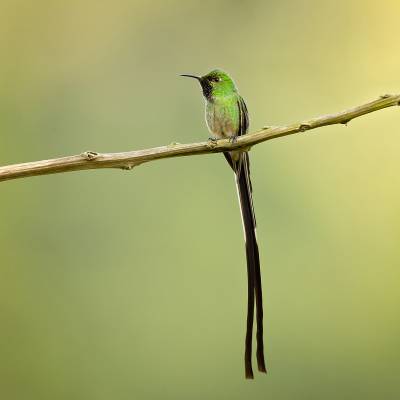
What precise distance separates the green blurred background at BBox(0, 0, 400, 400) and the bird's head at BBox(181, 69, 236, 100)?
0.57 metres

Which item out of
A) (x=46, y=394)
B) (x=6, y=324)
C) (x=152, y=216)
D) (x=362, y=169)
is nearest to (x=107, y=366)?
(x=46, y=394)

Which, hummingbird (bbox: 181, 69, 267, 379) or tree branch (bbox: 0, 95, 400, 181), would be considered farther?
hummingbird (bbox: 181, 69, 267, 379)

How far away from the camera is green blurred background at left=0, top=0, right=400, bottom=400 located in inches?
89.1

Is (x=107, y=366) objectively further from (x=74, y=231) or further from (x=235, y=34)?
(x=235, y=34)

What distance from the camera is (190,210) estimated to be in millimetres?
2434

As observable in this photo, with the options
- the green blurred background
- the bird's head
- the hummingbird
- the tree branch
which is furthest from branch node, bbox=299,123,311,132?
the green blurred background

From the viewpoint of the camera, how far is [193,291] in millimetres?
2365

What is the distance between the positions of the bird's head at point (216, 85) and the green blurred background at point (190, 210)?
0.57 meters

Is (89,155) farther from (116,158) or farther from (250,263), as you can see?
(250,263)

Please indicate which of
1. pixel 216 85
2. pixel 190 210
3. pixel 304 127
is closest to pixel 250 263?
pixel 304 127

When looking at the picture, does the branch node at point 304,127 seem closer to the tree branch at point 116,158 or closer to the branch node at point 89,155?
the tree branch at point 116,158

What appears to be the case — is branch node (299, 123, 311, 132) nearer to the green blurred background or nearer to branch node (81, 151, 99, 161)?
Result: branch node (81, 151, 99, 161)

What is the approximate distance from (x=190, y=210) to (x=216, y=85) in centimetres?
75

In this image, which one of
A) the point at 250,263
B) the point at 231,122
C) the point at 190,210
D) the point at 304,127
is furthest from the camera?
the point at 190,210
